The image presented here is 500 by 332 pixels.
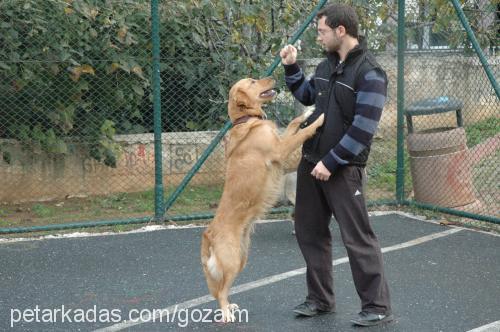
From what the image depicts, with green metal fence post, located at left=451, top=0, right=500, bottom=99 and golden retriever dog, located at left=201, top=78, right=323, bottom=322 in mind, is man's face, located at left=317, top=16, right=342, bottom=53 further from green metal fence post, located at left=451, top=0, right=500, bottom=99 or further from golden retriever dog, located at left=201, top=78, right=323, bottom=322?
green metal fence post, located at left=451, top=0, right=500, bottom=99

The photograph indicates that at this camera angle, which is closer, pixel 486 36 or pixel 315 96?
pixel 315 96

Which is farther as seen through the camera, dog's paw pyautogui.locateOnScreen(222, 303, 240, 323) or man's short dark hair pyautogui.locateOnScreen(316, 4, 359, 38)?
dog's paw pyautogui.locateOnScreen(222, 303, 240, 323)

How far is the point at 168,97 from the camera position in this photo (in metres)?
9.41

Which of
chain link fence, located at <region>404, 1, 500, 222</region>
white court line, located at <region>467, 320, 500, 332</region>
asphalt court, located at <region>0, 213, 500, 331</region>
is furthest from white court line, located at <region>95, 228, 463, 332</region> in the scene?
white court line, located at <region>467, 320, 500, 332</region>

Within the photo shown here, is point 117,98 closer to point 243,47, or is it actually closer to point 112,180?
point 112,180

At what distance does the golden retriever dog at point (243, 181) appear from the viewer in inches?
191

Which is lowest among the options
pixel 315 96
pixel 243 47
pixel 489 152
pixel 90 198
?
pixel 90 198

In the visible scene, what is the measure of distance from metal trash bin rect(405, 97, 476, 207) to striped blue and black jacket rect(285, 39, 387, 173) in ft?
11.0

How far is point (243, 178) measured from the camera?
506cm

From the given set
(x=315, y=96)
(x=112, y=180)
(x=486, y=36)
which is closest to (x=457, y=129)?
(x=486, y=36)

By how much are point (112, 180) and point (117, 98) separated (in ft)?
3.52

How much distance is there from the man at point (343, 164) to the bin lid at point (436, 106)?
3.28 meters

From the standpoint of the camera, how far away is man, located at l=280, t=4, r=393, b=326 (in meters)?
4.48

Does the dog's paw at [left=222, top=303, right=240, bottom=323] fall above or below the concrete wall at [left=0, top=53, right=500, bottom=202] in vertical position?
below
